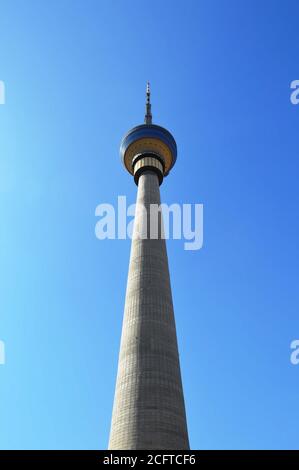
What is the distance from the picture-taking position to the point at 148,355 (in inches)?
1023

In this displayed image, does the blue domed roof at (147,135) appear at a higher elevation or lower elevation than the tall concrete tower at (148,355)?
higher

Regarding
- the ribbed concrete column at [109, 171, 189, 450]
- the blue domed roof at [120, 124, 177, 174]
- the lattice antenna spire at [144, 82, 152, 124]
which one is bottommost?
the ribbed concrete column at [109, 171, 189, 450]

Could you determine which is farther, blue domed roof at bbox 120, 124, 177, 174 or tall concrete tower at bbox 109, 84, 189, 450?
blue domed roof at bbox 120, 124, 177, 174

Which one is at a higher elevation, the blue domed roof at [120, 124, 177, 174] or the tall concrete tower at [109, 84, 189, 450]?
the blue domed roof at [120, 124, 177, 174]

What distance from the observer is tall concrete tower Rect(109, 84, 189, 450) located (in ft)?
74.1

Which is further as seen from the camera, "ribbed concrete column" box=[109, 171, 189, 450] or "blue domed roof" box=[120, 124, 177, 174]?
"blue domed roof" box=[120, 124, 177, 174]

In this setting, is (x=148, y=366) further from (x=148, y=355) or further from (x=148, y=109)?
(x=148, y=109)

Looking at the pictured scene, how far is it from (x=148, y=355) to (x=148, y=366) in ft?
2.46

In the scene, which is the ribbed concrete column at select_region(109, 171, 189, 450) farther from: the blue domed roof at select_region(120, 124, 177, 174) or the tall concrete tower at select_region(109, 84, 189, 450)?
the blue domed roof at select_region(120, 124, 177, 174)

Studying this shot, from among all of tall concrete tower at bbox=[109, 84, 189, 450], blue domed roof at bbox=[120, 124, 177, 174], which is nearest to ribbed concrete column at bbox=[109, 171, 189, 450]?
tall concrete tower at bbox=[109, 84, 189, 450]

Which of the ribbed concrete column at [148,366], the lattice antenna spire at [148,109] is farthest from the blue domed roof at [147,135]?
the ribbed concrete column at [148,366]

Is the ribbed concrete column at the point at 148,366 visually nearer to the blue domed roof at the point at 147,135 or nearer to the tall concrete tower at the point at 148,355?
the tall concrete tower at the point at 148,355

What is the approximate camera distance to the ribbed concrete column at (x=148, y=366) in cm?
2252
